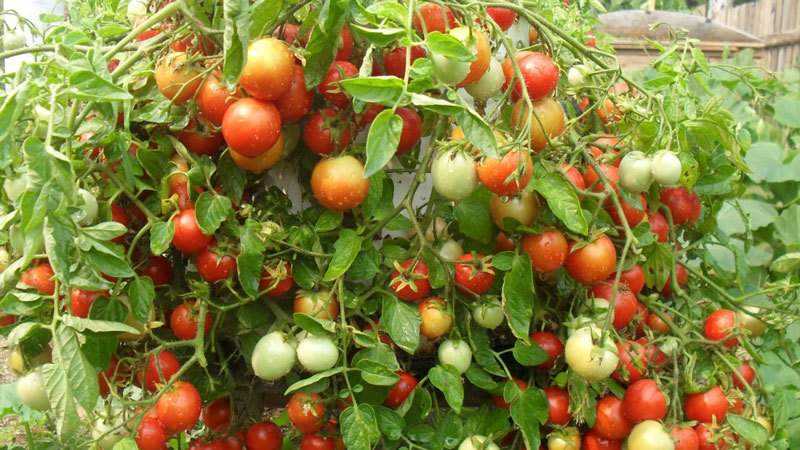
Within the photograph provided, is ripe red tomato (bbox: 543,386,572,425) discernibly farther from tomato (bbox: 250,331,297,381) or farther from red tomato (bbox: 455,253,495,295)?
tomato (bbox: 250,331,297,381)

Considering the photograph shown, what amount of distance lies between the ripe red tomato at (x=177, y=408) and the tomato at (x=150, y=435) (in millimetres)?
14

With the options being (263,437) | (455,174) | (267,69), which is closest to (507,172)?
(455,174)

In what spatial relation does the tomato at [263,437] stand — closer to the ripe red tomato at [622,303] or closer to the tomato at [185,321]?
the tomato at [185,321]

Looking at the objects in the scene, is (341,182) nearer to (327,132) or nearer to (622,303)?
(327,132)

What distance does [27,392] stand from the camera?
0.83 meters

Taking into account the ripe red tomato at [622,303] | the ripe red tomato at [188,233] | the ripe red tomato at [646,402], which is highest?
the ripe red tomato at [188,233]

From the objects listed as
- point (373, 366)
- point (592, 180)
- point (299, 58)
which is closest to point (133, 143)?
point (299, 58)

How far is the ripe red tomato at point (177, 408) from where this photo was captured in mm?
826

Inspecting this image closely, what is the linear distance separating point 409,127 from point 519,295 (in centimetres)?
22

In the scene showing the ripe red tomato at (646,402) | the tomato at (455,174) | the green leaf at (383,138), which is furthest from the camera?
the ripe red tomato at (646,402)

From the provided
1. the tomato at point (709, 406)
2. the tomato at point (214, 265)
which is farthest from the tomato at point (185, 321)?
the tomato at point (709, 406)

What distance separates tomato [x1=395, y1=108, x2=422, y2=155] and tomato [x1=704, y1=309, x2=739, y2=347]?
1.54 ft

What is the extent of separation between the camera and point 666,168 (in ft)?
2.80

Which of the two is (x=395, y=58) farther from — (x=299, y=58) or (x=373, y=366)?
(x=373, y=366)
